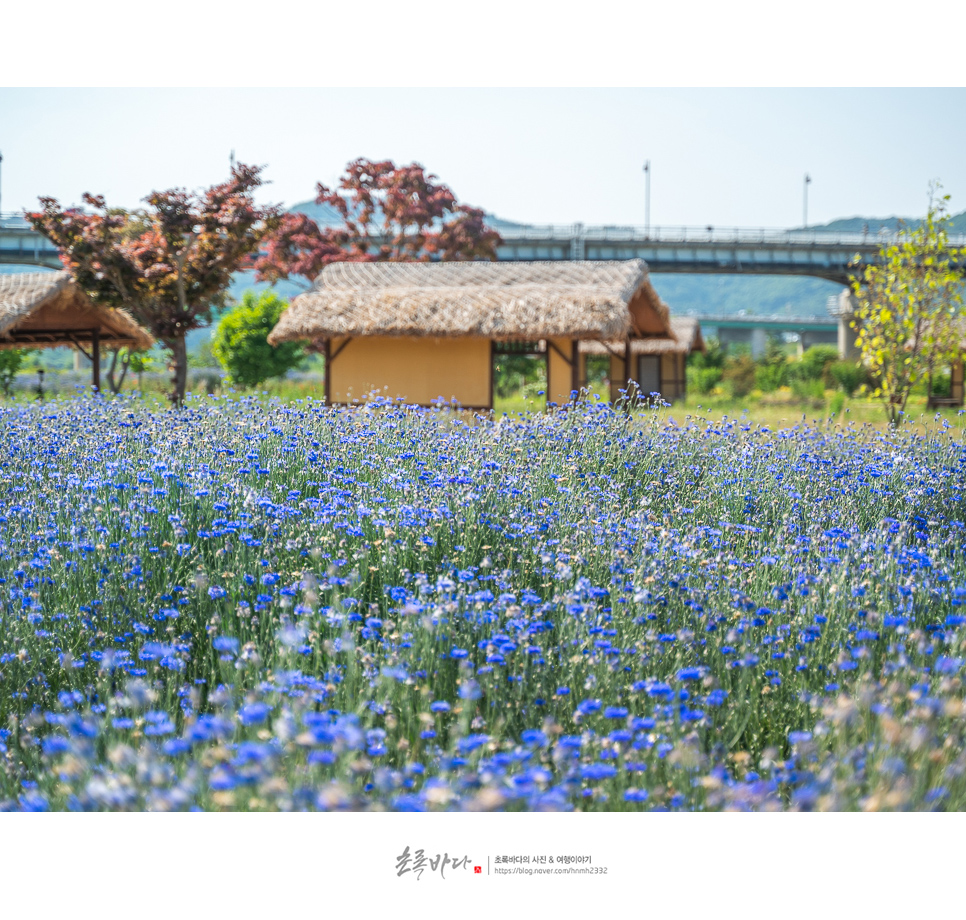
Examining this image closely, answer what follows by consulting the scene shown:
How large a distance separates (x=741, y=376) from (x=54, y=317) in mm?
24093

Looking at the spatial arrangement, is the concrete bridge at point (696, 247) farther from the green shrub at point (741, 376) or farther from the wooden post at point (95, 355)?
the wooden post at point (95, 355)

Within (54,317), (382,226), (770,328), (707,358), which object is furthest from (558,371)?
(770,328)

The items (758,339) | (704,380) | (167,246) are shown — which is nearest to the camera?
(167,246)

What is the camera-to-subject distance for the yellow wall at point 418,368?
545 inches

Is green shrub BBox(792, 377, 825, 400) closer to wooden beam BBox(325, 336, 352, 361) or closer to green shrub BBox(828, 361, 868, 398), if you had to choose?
green shrub BBox(828, 361, 868, 398)

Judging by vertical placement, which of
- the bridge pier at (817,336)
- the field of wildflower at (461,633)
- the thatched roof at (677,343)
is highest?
the bridge pier at (817,336)

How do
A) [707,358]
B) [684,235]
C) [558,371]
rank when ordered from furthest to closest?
[684,235], [707,358], [558,371]

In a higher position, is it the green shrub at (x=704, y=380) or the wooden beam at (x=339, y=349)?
the wooden beam at (x=339, y=349)

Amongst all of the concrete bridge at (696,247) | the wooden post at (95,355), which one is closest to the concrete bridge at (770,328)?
the concrete bridge at (696,247)

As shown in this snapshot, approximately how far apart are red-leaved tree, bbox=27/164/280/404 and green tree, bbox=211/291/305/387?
12.8 m

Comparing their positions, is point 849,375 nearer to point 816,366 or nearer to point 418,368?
point 816,366

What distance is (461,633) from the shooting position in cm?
256

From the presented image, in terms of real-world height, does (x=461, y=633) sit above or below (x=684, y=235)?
below

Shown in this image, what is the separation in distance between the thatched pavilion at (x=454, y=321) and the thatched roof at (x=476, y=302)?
17mm
